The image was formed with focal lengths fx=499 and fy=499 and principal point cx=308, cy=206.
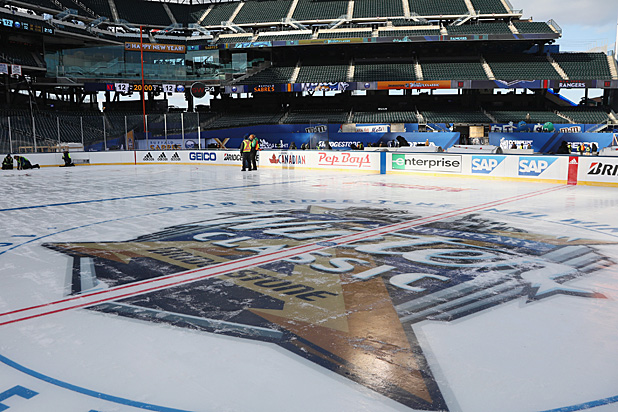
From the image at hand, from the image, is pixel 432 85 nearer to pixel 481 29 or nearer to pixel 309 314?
pixel 481 29

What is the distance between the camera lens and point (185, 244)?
23.3 feet

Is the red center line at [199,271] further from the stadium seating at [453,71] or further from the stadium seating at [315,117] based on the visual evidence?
the stadium seating at [453,71]

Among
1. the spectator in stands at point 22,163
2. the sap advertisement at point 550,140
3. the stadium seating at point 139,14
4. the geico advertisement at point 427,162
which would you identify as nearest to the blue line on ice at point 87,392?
the geico advertisement at point 427,162

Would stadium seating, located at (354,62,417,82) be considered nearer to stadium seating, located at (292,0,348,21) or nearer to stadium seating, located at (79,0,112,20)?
stadium seating, located at (292,0,348,21)

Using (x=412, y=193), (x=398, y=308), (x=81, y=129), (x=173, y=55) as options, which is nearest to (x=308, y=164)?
(x=412, y=193)

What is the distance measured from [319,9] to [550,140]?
88.4 feet

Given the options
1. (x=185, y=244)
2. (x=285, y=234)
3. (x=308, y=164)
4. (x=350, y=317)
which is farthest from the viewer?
(x=308, y=164)

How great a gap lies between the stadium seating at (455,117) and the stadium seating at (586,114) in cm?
638

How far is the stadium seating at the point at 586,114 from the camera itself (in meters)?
36.8

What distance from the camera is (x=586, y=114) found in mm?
37844

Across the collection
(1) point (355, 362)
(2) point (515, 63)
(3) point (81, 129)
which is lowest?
(1) point (355, 362)

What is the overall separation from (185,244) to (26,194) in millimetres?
8942

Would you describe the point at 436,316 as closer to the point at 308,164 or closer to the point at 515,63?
the point at 308,164

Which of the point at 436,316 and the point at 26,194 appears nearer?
the point at 436,316
